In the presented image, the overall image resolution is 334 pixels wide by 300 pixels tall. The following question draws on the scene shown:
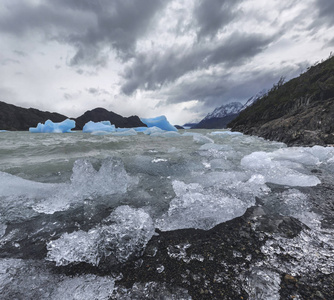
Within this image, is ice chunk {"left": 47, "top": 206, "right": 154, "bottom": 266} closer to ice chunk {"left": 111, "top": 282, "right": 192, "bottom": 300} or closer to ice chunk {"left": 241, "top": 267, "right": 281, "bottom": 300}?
ice chunk {"left": 111, "top": 282, "right": 192, "bottom": 300}

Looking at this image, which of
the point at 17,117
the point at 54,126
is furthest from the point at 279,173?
the point at 17,117

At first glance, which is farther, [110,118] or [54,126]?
[110,118]

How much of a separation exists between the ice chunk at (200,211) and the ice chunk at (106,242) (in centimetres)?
22

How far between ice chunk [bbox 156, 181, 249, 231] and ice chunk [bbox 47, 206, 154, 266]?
22cm

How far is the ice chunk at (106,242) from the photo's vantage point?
1.18m

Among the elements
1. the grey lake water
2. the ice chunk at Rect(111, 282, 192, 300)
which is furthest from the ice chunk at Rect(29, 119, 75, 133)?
the ice chunk at Rect(111, 282, 192, 300)

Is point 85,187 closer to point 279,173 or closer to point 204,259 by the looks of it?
point 204,259

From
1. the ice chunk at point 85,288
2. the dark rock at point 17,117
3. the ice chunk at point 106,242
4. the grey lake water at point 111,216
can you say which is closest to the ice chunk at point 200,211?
the grey lake water at point 111,216

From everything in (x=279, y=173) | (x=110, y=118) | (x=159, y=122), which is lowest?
(x=279, y=173)

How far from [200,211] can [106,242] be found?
959mm

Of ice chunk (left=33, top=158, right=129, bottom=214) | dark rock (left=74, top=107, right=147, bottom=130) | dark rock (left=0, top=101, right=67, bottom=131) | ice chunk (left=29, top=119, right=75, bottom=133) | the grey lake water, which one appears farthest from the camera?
dark rock (left=74, top=107, right=147, bottom=130)

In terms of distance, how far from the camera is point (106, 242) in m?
1.30

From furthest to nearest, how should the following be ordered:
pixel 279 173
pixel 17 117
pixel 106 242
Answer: pixel 17 117, pixel 279 173, pixel 106 242

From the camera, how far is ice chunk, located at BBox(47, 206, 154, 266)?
1182 millimetres
